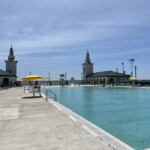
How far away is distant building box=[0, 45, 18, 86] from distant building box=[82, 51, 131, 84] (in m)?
30.1

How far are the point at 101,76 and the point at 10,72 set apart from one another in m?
31.9

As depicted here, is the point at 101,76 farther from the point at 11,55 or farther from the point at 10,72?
the point at 11,55

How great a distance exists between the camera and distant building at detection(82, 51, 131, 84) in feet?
182

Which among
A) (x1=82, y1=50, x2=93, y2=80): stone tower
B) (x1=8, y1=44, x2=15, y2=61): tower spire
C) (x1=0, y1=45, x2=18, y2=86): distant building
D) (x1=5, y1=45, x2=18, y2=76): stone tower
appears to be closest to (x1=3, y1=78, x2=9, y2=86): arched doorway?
(x1=0, y1=45, x2=18, y2=86): distant building

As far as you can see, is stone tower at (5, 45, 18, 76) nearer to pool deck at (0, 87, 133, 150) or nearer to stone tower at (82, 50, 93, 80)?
stone tower at (82, 50, 93, 80)

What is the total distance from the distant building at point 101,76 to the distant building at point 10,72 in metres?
30.1

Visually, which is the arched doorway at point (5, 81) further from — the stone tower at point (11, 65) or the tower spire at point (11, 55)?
the tower spire at point (11, 55)

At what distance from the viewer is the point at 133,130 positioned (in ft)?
20.1

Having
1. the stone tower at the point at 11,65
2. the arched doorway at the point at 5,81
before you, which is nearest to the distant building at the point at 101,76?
the stone tower at the point at 11,65

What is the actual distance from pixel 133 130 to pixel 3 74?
39.2m

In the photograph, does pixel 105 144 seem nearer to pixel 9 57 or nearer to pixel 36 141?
pixel 36 141

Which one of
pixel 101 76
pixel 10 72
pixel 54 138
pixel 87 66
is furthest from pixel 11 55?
pixel 54 138

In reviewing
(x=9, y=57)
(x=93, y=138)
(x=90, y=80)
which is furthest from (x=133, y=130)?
(x=90, y=80)

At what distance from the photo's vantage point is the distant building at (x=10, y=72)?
39.7 m
